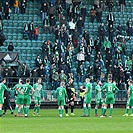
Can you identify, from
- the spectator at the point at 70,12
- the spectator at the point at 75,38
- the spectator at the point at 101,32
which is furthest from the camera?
the spectator at the point at 70,12

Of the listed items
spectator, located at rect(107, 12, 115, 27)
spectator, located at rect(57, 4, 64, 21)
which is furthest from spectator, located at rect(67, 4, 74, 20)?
spectator, located at rect(107, 12, 115, 27)

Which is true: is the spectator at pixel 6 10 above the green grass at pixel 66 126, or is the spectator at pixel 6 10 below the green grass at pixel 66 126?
above

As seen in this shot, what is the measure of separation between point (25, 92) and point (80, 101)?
9674mm

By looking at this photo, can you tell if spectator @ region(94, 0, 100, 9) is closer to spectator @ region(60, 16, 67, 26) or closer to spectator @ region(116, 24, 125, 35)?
spectator @ region(116, 24, 125, 35)

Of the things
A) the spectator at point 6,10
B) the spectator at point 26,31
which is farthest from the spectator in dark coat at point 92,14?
the spectator at point 6,10

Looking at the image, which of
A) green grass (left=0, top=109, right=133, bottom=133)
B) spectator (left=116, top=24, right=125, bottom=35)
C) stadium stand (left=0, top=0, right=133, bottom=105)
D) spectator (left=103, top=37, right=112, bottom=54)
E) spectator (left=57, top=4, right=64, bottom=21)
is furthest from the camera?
spectator (left=116, top=24, right=125, bottom=35)

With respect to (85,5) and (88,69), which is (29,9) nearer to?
(85,5)

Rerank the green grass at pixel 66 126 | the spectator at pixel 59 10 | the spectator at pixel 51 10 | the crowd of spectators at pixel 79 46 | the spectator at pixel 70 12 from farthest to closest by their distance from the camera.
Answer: the spectator at pixel 70 12, the spectator at pixel 59 10, the spectator at pixel 51 10, the crowd of spectators at pixel 79 46, the green grass at pixel 66 126

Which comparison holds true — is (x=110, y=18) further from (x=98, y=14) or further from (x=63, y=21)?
(x=63, y=21)

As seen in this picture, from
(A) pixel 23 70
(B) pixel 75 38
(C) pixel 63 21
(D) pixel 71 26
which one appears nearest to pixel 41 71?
(A) pixel 23 70

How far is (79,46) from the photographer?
4506 centimetres

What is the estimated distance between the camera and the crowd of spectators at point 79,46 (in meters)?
42.9

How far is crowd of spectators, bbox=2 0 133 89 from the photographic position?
4288 cm

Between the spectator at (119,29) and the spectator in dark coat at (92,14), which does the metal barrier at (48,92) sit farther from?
the spectator in dark coat at (92,14)
